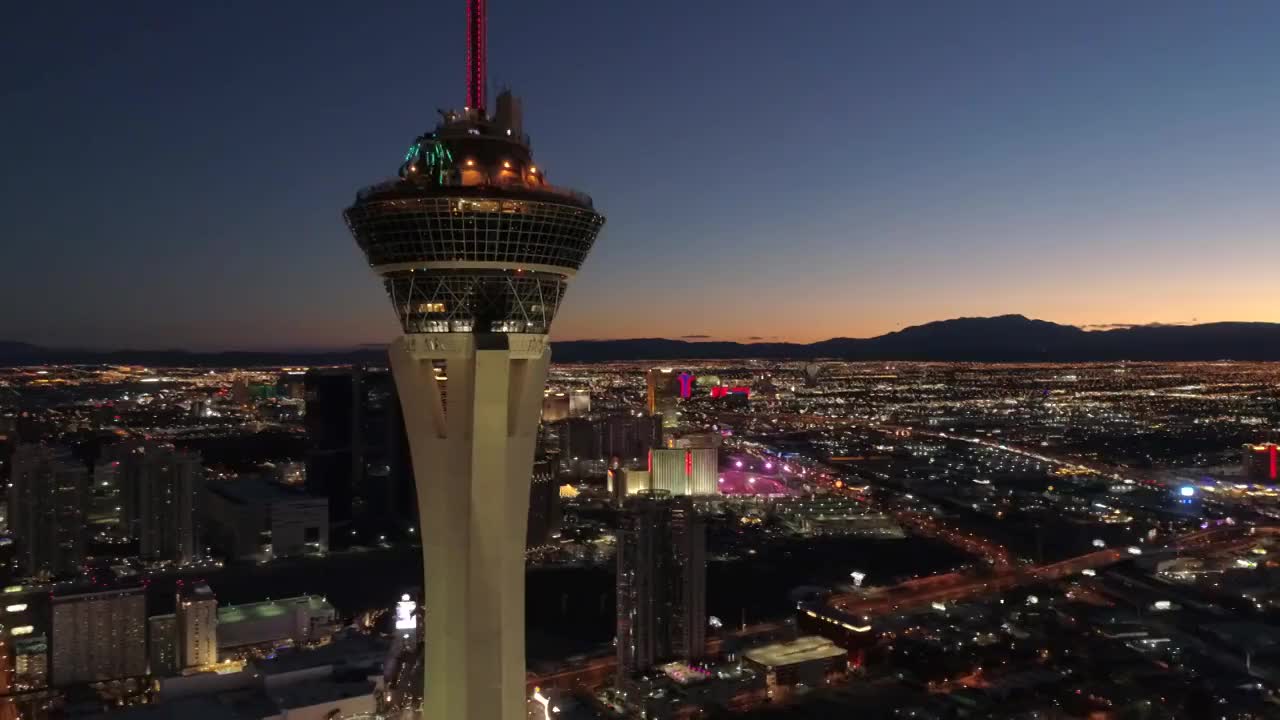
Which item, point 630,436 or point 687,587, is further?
point 630,436

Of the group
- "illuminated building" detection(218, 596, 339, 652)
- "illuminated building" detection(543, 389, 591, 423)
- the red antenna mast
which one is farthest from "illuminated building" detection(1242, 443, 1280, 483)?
the red antenna mast

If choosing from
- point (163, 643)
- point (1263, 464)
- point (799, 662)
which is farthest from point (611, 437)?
point (1263, 464)

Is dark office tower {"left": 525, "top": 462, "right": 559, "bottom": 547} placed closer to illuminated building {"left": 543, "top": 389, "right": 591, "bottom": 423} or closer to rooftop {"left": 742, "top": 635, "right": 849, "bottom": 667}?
rooftop {"left": 742, "top": 635, "right": 849, "bottom": 667}

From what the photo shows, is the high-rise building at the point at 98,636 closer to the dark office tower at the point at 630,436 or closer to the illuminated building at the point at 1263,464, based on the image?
the dark office tower at the point at 630,436

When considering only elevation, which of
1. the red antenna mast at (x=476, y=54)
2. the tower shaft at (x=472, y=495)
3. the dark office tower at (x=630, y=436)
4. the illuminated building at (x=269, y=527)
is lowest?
the illuminated building at (x=269, y=527)

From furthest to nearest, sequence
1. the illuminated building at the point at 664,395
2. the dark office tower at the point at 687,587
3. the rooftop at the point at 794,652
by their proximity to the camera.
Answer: the illuminated building at the point at 664,395 < the dark office tower at the point at 687,587 < the rooftop at the point at 794,652

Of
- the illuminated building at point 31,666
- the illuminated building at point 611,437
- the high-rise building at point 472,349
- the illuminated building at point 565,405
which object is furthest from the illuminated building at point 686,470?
the high-rise building at point 472,349

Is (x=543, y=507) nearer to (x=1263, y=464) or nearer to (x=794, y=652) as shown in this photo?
(x=794, y=652)

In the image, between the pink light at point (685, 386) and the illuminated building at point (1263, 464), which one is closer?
the illuminated building at point (1263, 464)
